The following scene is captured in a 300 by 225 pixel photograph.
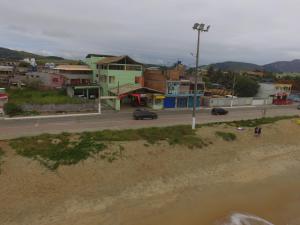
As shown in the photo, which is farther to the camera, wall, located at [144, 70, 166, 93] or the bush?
wall, located at [144, 70, 166, 93]

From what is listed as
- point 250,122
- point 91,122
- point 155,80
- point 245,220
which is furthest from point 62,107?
point 245,220

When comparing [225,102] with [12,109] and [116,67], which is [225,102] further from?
[12,109]

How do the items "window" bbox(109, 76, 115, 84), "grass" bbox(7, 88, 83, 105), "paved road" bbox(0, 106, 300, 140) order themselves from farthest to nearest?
"window" bbox(109, 76, 115, 84) → "grass" bbox(7, 88, 83, 105) → "paved road" bbox(0, 106, 300, 140)

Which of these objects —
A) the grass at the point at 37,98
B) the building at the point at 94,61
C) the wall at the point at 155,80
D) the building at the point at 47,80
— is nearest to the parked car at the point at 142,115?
the grass at the point at 37,98

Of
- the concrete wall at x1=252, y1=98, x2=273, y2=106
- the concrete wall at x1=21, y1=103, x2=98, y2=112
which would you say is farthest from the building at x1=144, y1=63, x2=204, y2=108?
the concrete wall at x1=252, y1=98, x2=273, y2=106

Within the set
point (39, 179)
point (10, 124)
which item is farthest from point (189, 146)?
point (10, 124)

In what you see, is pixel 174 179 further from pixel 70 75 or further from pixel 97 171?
pixel 70 75

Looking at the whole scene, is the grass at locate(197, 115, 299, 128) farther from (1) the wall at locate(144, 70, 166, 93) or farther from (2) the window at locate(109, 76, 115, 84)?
Result: (2) the window at locate(109, 76, 115, 84)
